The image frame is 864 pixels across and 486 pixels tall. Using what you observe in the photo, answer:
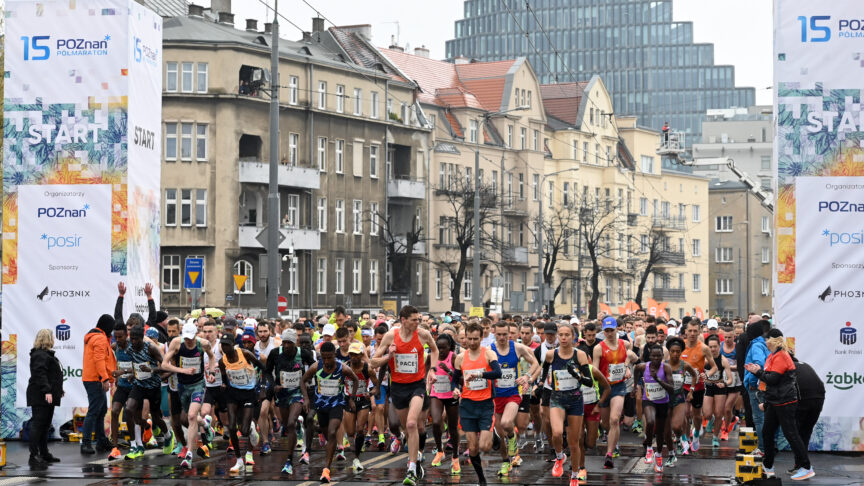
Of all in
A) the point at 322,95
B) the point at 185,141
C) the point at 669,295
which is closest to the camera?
the point at 185,141

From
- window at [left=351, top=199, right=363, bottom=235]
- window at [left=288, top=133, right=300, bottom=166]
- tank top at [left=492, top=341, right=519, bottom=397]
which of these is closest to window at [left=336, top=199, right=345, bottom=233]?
window at [left=351, top=199, right=363, bottom=235]

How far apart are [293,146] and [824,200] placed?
1752 inches

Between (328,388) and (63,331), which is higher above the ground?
(63,331)

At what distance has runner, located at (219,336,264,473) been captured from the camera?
18.6 metres

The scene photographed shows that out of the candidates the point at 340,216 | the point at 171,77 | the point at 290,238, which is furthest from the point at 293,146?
the point at 171,77

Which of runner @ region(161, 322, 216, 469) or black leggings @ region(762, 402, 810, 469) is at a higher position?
runner @ region(161, 322, 216, 469)

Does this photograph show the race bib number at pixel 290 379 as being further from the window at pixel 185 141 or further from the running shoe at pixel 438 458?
the window at pixel 185 141

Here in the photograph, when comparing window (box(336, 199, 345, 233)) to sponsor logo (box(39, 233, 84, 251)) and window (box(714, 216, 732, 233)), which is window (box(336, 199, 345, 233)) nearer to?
sponsor logo (box(39, 233, 84, 251))

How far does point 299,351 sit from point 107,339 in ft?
10.2

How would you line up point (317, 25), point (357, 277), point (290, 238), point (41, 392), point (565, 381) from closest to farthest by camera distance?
point (565, 381)
point (41, 392)
point (290, 238)
point (357, 277)
point (317, 25)

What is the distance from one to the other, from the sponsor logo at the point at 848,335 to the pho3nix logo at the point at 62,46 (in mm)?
11791

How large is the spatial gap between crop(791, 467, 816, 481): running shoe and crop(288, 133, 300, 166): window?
47.0 metres

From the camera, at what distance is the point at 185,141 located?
60750 mm

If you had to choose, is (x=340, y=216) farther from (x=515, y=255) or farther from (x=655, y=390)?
(x=655, y=390)
